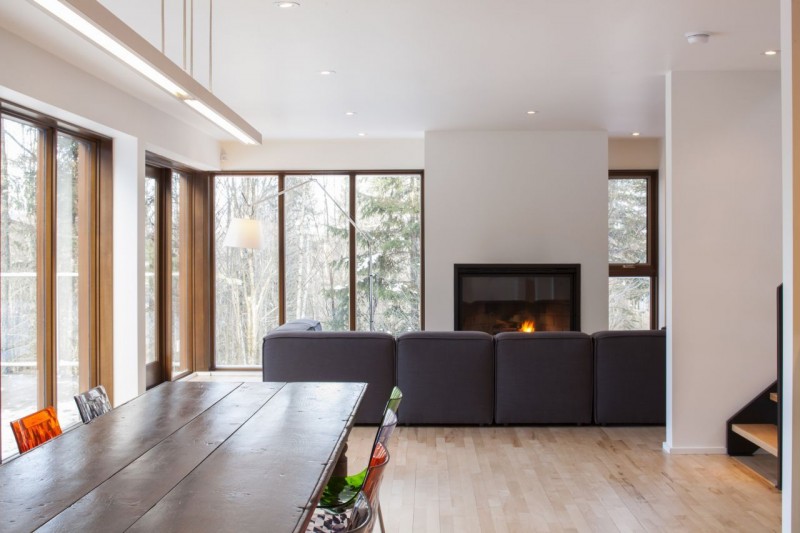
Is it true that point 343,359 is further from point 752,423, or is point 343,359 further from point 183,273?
point 183,273

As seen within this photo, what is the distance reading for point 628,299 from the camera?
8648mm

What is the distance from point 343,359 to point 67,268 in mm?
2179

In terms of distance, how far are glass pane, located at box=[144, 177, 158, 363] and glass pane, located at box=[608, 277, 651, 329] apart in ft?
16.6

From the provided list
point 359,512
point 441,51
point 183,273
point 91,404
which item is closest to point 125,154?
point 183,273

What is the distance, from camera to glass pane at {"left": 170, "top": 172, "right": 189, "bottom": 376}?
777cm

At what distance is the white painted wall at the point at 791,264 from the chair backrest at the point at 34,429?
9.18ft

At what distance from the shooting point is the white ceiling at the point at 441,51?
375 centimetres

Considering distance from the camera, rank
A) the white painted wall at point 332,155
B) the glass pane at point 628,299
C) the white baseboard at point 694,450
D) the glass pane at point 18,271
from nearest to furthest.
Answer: the glass pane at point 18,271 → the white baseboard at point 694,450 → the white painted wall at point 332,155 → the glass pane at point 628,299

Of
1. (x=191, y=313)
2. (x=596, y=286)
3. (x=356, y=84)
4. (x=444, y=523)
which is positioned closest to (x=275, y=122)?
(x=356, y=84)

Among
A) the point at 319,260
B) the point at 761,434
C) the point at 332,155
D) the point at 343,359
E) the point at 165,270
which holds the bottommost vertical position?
the point at 761,434

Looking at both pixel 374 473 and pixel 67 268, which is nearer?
pixel 374 473

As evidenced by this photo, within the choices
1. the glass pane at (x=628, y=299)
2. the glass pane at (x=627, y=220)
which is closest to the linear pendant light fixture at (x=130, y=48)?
the glass pane at (x=627, y=220)

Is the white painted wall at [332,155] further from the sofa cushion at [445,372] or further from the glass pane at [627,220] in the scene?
the sofa cushion at [445,372]

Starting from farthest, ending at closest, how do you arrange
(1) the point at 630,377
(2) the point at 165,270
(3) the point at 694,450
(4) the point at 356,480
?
(2) the point at 165,270 → (1) the point at 630,377 → (3) the point at 694,450 → (4) the point at 356,480
